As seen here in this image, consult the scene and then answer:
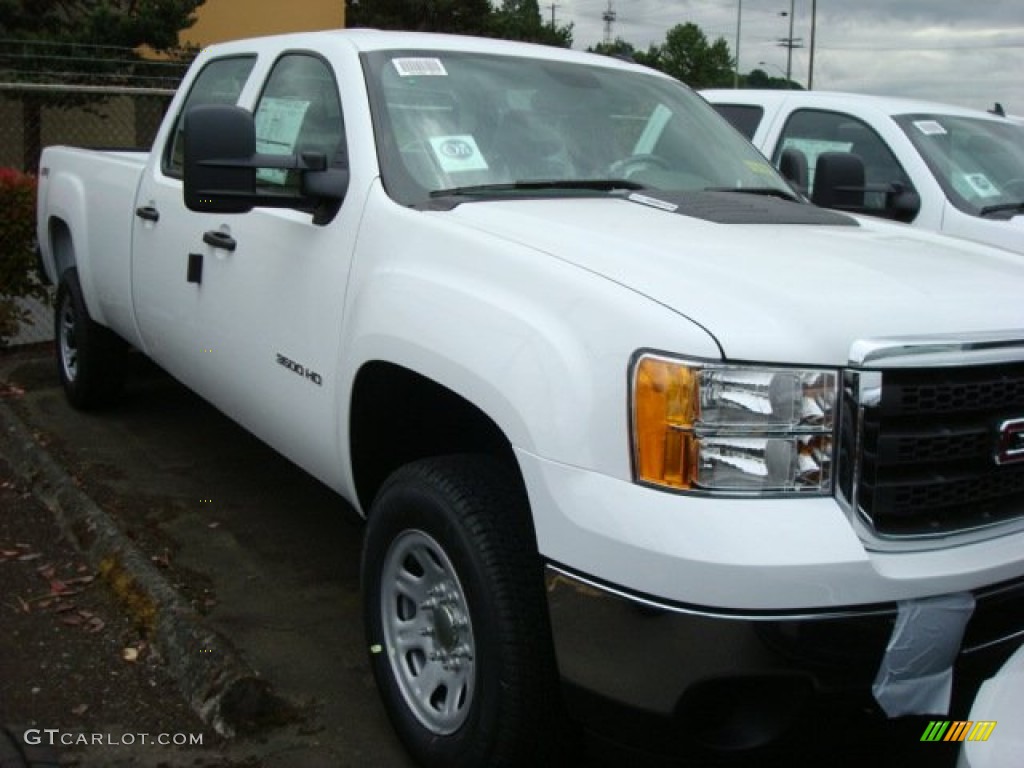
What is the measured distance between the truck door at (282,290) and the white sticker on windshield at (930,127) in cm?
384

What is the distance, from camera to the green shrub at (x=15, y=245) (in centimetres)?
774

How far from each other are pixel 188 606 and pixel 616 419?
1.98 meters

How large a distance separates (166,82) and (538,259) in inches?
500

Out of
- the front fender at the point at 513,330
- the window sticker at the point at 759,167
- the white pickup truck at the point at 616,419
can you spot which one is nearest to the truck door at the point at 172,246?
the white pickup truck at the point at 616,419

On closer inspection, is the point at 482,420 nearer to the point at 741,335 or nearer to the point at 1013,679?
the point at 741,335

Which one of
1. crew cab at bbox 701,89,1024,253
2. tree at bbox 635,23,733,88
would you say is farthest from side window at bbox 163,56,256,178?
tree at bbox 635,23,733,88

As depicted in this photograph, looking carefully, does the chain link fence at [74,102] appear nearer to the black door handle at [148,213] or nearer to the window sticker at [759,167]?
the black door handle at [148,213]

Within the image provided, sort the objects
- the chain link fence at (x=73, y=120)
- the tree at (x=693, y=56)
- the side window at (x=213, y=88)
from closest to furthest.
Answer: the side window at (x=213, y=88), the chain link fence at (x=73, y=120), the tree at (x=693, y=56)

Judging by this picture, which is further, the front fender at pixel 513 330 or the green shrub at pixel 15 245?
the green shrub at pixel 15 245

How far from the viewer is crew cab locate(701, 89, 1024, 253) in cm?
601

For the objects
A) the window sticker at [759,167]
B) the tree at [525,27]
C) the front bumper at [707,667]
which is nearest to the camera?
the front bumper at [707,667]

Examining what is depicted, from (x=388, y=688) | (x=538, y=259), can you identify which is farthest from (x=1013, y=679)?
(x=388, y=688)

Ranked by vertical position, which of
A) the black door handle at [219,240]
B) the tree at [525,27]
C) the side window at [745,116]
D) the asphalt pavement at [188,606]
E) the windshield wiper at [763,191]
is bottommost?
the asphalt pavement at [188,606]

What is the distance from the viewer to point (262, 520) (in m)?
4.93
